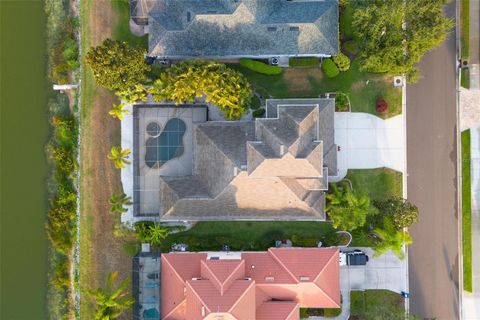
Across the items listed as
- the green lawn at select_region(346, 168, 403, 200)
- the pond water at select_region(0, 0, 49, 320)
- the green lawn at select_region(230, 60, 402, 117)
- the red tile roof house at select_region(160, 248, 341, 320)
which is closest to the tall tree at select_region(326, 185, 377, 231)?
the red tile roof house at select_region(160, 248, 341, 320)

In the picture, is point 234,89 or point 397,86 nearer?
point 234,89

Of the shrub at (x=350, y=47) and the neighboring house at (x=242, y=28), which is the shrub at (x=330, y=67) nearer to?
the neighboring house at (x=242, y=28)

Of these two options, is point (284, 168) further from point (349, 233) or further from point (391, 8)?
point (391, 8)

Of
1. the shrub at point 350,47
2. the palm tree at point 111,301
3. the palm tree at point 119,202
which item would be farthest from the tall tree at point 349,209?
the palm tree at point 111,301

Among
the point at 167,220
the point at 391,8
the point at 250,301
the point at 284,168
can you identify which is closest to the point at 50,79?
the point at 167,220

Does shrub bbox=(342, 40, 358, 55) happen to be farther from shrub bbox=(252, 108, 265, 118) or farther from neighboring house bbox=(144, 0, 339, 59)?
shrub bbox=(252, 108, 265, 118)
